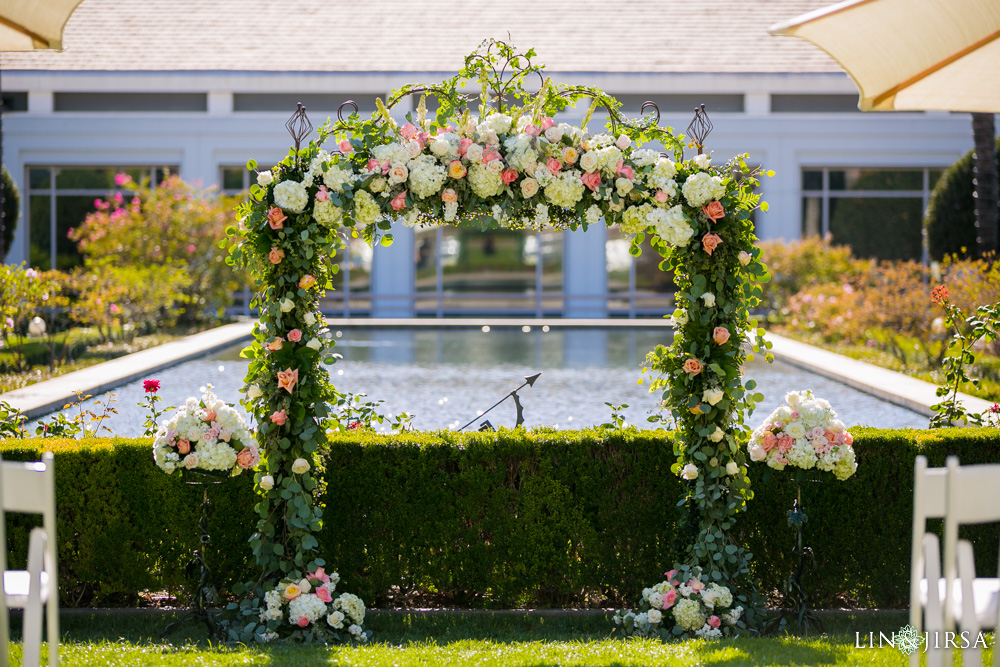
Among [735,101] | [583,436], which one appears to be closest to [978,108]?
[583,436]

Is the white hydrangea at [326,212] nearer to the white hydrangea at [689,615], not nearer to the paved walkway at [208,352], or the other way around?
the white hydrangea at [689,615]

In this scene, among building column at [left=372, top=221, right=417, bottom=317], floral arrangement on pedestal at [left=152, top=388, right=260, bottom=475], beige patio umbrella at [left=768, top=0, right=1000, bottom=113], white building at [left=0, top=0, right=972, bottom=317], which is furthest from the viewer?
building column at [left=372, top=221, right=417, bottom=317]

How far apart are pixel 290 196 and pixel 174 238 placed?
1415 cm

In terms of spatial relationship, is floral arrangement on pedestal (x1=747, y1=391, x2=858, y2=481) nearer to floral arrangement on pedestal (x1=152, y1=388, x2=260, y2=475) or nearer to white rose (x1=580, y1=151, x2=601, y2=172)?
white rose (x1=580, y1=151, x2=601, y2=172)

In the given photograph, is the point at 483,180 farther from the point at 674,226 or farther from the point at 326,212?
the point at 674,226

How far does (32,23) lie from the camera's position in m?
4.45

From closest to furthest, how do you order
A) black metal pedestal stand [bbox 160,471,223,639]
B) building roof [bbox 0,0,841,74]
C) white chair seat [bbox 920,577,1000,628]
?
white chair seat [bbox 920,577,1000,628] → black metal pedestal stand [bbox 160,471,223,639] → building roof [bbox 0,0,841,74]

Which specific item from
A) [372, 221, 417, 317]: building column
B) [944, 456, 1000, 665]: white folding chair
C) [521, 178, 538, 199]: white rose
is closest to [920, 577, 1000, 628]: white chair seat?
[944, 456, 1000, 665]: white folding chair

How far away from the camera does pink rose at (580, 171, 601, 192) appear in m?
4.90

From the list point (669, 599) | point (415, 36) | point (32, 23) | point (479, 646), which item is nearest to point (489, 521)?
point (479, 646)

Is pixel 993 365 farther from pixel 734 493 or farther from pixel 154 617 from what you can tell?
pixel 154 617

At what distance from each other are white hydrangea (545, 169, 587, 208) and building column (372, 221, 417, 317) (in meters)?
18.2

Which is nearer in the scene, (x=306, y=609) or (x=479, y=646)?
(x=479, y=646)

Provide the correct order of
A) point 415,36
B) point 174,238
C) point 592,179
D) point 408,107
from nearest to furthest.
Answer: point 592,179
point 174,238
point 408,107
point 415,36
